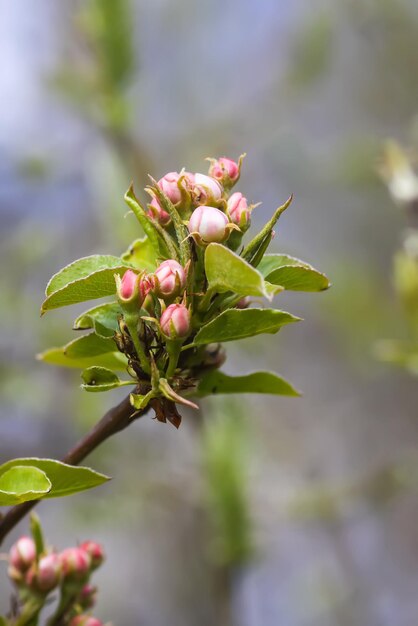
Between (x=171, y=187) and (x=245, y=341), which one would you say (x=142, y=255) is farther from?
(x=245, y=341)

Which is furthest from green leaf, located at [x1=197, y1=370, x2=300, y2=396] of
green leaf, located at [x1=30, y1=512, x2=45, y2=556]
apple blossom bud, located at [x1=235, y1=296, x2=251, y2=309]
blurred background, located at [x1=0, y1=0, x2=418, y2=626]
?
blurred background, located at [x1=0, y1=0, x2=418, y2=626]

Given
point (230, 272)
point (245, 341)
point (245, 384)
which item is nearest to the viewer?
point (230, 272)

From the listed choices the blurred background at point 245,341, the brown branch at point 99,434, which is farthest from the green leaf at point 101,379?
the blurred background at point 245,341

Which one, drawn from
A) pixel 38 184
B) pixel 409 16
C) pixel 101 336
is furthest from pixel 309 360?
pixel 101 336

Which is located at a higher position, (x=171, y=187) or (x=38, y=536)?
(x=171, y=187)

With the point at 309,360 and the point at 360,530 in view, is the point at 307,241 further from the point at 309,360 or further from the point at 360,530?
the point at 360,530

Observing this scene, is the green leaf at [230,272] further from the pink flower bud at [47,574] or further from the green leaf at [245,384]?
the pink flower bud at [47,574]

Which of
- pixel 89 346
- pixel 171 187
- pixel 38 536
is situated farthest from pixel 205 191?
pixel 38 536
